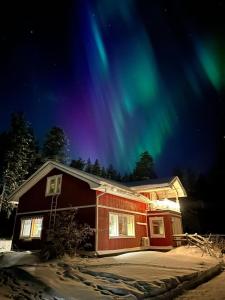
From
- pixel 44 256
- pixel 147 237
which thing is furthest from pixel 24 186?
pixel 147 237

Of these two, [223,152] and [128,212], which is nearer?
[128,212]

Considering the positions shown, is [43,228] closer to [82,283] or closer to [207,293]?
[82,283]

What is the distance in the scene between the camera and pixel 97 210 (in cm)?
1639

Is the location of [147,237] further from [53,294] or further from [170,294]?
[53,294]

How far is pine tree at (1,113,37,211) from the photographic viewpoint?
3316 cm

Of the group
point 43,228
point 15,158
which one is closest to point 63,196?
point 43,228

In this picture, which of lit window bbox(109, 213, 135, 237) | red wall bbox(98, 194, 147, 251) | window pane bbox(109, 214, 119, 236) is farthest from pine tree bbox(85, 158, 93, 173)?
window pane bbox(109, 214, 119, 236)

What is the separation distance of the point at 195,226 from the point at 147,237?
23.1m

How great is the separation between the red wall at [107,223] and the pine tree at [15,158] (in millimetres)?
19450

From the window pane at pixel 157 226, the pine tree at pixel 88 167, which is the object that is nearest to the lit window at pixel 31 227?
the window pane at pixel 157 226

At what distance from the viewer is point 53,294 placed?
6.96 metres

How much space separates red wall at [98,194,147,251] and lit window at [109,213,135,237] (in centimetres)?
36

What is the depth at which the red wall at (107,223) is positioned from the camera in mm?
16447

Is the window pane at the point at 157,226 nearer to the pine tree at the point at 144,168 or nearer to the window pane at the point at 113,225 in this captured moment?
the window pane at the point at 113,225
